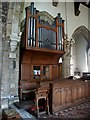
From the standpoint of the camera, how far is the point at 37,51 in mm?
5043

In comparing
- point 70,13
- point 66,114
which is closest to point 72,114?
point 66,114

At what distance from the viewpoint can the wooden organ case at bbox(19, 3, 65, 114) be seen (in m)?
4.78

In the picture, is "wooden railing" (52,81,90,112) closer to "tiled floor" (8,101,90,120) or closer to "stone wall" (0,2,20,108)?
"tiled floor" (8,101,90,120)

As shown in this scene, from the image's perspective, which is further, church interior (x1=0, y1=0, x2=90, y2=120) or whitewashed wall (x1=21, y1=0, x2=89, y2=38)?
whitewashed wall (x1=21, y1=0, x2=89, y2=38)

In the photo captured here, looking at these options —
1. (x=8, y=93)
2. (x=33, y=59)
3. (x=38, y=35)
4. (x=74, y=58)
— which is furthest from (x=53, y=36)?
(x=74, y=58)

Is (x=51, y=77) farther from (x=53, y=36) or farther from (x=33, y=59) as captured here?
(x=53, y=36)

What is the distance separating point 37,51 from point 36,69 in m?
0.86

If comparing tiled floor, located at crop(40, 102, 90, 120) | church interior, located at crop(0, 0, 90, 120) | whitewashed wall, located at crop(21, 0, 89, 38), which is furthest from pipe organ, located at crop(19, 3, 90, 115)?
whitewashed wall, located at crop(21, 0, 89, 38)

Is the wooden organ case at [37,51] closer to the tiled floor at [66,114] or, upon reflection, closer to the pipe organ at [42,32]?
the pipe organ at [42,32]

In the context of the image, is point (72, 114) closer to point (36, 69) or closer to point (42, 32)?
point (36, 69)

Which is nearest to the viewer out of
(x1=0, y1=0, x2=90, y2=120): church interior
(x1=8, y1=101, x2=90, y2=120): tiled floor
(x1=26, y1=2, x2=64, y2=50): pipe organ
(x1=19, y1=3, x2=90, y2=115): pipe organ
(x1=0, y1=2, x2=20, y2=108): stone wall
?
(x1=8, y1=101, x2=90, y2=120): tiled floor

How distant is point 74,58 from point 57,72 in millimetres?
4763

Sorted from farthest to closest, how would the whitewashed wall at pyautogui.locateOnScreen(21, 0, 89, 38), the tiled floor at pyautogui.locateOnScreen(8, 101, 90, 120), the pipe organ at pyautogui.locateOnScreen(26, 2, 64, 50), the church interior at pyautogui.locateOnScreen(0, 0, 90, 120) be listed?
1. the whitewashed wall at pyautogui.locateOnScreen(21, 0, 89, 38)
2. the pipe organ at pyautogui.locateOnScreen(26, 2, 64, 50)
3. the church interior at pyautogui.locateOnScreen(0, 0, 90, 120)
4. the tiled floor at pyautogui.locateOnScreen(8, 101, 90, 120)

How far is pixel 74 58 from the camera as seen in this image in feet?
34.7
